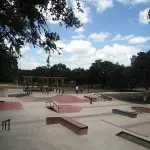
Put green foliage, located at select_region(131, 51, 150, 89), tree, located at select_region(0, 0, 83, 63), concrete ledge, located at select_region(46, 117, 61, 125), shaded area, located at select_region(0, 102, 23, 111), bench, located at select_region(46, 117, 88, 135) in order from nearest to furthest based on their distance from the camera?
tree, located at select_region(0, 0, 83, 63) < bench, located at select_region(46, 117, 88, 135) < concrete ledge, located at select_region(46, 117, 61, 125) < shaded area, located at select_region(0, 102, 23, 111) < green foliage, located at select_region(131, 51, 150, 89)

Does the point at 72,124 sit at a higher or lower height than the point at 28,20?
lower

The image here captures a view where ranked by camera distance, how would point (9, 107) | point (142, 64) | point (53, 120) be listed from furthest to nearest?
point (142, 64) → point (9, 107) → point (53, 120)

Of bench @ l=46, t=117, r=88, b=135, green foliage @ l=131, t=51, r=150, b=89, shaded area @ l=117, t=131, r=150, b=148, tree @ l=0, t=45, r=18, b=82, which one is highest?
green foliage @ l=131, t=51, r=150, b=89

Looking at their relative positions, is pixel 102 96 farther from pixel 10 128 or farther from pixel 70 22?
pixel 70 22

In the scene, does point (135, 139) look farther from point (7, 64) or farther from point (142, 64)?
point (142, 64)

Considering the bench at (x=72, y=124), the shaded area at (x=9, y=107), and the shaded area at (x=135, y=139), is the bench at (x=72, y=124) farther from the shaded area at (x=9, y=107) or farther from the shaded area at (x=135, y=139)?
the shaded area at (x=9, y=107)

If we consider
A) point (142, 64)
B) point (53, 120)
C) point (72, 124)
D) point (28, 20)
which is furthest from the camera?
point (142, 64)

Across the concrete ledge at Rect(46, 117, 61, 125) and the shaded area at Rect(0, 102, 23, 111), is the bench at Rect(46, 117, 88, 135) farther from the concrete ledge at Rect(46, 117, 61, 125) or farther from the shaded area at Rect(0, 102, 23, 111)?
the shaded area at Rect(0, 102, 23, 111)

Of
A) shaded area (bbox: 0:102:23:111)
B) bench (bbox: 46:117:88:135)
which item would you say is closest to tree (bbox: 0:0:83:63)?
bench (bbox: 46:117:88:135)

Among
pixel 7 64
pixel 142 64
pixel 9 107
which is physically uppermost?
pixel 142 64

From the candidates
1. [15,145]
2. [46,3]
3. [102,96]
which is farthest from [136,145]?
[102,96]

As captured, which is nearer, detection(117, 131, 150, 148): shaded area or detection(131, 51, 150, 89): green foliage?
detection(117, 131, 150, 148): shaded area

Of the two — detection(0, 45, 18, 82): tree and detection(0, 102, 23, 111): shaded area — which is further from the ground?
detection(0, 45, 18, 82): tree

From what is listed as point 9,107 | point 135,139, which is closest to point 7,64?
point 135,139
